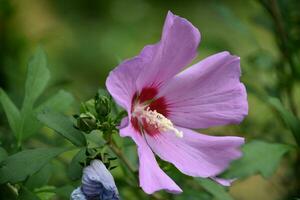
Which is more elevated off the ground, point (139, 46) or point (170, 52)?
point (170, 52)

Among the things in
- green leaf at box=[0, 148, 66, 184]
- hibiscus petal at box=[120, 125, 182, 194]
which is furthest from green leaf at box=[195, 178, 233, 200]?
green leaf at box=[0, 148, 66, 184]

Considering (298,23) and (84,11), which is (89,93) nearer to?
(298,23)

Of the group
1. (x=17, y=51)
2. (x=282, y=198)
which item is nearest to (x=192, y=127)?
(x=282, y=198)

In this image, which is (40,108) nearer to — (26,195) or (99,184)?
(26,195)

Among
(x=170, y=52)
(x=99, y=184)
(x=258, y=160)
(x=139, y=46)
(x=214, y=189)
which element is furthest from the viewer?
(x=139, y=46)

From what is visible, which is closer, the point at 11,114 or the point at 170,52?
the point at 170,52

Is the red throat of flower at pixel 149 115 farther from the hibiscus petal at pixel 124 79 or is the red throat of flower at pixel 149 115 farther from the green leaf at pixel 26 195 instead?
the green leaf at pixel 26 195

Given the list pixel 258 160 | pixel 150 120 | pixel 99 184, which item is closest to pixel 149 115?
pixel 150 120
